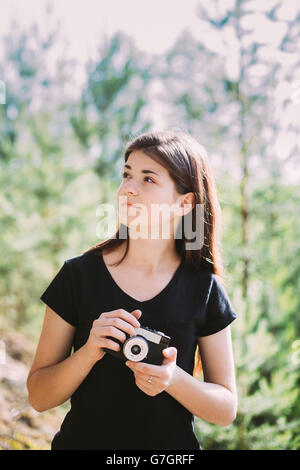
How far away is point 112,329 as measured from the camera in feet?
3.21

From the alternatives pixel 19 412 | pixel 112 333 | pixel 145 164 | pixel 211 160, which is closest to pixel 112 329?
pixel 112 333

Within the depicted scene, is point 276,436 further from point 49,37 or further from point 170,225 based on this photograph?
point 49,37

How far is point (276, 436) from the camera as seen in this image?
2375 mm

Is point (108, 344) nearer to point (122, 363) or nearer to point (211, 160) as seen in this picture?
point (122, 363)

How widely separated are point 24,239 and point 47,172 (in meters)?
0.80

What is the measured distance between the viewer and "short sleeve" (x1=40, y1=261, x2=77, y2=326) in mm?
1124

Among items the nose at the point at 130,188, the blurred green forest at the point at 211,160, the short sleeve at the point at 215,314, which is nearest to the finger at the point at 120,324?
the short sleeve at the point at 215,314

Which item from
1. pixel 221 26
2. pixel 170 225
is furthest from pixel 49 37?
pixel 170 225

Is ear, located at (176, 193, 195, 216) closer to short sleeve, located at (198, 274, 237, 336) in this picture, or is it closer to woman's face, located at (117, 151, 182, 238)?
woman's face, located at (117, 151, 182, 238)

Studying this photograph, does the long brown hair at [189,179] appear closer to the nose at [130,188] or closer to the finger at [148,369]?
the nose at [130,188]

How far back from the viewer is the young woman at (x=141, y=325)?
1060mm

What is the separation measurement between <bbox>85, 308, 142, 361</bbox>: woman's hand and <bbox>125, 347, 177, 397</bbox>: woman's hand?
7cm

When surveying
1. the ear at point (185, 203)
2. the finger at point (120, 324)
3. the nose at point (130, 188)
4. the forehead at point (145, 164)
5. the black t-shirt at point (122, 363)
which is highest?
the forehead at point (145, 164)

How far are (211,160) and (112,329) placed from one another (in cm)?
194
